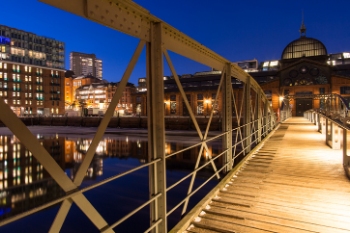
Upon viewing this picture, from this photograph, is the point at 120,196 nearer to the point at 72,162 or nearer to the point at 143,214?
the point at 143,214

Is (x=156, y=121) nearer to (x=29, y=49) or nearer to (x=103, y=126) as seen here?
(x=103, y=126)

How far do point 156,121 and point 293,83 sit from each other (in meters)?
53.8

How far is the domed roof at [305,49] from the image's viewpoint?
59.8m

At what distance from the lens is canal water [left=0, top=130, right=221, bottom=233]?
11.4m

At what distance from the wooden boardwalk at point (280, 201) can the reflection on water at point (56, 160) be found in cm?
591

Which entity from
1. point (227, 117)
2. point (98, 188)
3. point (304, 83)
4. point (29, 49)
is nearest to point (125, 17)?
point (227, 117)

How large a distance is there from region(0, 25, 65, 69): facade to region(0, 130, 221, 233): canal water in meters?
79.4

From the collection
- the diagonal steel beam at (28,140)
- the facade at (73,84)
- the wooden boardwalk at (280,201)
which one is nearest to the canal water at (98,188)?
the diagonal steel beam at (28,140)

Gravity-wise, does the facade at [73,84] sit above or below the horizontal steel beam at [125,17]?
above

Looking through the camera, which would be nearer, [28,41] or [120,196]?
[120,196]

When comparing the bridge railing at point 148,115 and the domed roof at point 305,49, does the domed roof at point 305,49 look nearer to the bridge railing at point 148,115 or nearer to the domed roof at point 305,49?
the domed roof at point 305,49

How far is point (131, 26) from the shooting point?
3326mm

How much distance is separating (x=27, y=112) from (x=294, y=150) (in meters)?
97.9

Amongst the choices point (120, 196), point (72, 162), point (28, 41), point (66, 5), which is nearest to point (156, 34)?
point (66, 5)
